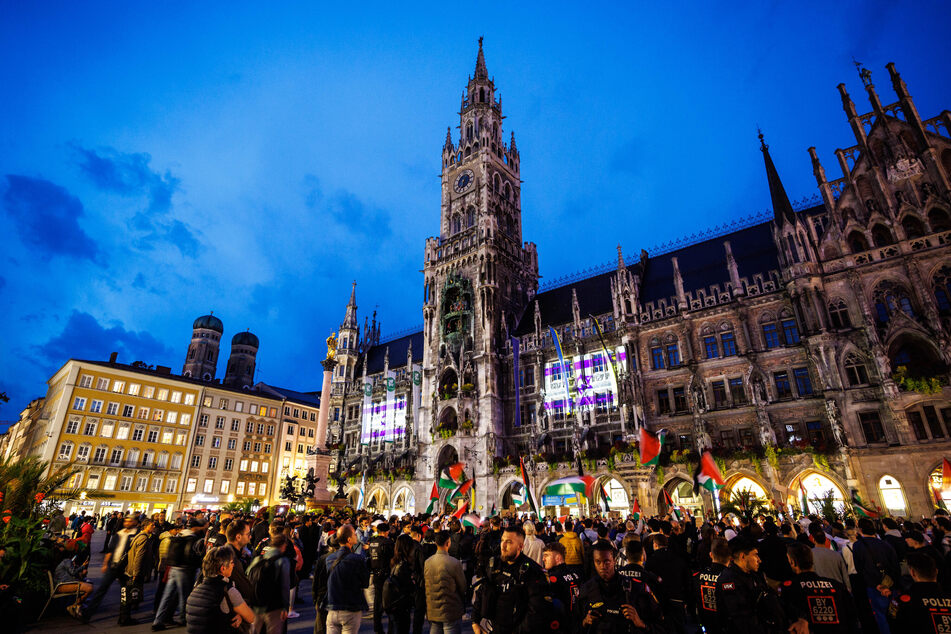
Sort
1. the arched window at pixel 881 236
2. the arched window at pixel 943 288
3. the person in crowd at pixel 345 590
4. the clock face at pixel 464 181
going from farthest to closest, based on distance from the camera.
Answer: the clock face at pixel 464 181 → the arched window at pixel 881 236 → the arched window at pixel 943 288 → the person in crowd at pixel 345 590

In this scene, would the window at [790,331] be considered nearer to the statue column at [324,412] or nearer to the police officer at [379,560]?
the police officer at [379,560]

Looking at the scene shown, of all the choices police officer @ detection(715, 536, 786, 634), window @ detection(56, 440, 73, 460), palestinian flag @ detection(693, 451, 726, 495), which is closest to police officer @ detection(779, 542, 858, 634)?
police officer @ detection(715, 536, 786, 634)

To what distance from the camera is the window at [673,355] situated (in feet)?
115

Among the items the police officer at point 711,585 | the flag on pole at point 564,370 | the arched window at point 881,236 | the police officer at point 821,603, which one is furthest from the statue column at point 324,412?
the arched window at point 881,236

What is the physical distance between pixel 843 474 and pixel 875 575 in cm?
2295

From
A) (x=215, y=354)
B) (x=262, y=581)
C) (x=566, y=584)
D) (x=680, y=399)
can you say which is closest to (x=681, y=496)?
(x=680, y=399)

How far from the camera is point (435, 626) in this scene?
6.63 metres

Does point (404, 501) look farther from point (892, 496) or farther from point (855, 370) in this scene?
point (855, 370)

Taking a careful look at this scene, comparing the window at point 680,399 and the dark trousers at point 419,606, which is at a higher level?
the window at point 680,399

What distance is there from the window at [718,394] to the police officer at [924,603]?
30126 millimetres

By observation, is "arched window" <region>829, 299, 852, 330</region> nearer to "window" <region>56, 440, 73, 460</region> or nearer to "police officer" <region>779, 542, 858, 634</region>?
"police officer" <region>779, 542, 858, 634</region>

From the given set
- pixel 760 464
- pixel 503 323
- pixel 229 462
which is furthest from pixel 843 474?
pixel 229 462

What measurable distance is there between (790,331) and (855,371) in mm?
4546

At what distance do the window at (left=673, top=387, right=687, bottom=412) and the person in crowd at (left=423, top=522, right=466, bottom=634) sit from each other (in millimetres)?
30922
